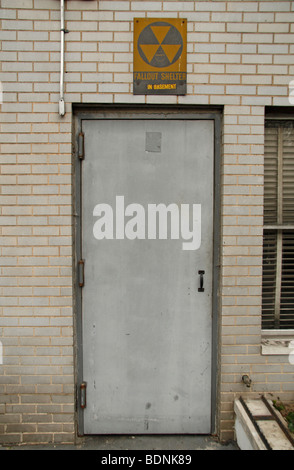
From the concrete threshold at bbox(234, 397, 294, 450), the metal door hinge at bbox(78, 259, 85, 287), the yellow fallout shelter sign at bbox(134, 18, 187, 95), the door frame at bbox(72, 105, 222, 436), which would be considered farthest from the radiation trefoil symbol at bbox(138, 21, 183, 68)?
the concrete threshold at bbox(234, 397, 294, 450)

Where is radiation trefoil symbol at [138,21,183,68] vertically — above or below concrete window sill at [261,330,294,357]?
above

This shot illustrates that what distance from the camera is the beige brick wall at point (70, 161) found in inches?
97.5

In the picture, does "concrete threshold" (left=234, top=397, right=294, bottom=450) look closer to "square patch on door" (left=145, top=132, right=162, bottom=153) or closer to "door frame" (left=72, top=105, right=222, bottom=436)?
"door frame" (left=72, top=105, right=222, bottom=436)

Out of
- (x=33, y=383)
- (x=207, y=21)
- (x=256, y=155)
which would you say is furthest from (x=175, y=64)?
(x=33, y=383)

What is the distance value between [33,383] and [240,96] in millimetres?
2858

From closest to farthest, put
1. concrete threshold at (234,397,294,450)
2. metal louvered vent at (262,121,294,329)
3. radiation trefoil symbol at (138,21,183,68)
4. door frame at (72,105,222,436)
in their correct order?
concrete threshold at (234,397,294,450), radiation trefoil symbol at (138,21,183,68), door frame at (72,105,222,436), metal louvered vent at (262,121,294,329)

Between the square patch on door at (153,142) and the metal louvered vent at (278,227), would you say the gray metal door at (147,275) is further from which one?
the metal louvered vent at (278,227)

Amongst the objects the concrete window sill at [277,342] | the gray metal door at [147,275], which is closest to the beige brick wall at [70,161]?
the concrete window sill at [277,342]

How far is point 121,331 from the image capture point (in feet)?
8.62

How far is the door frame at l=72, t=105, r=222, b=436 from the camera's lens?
258 centimetres

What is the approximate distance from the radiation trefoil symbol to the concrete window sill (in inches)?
94.6

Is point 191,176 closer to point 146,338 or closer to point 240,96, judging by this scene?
point 240,96

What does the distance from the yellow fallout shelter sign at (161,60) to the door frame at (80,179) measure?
0.14 meters

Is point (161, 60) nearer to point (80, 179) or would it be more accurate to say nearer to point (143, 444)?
point (80, 179)
